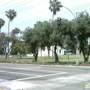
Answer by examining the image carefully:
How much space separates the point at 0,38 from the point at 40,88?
219ft

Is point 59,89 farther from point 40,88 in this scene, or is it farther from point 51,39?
point 51,39

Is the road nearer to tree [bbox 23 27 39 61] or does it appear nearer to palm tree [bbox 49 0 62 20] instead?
tree [bbox 23 27 39 61]

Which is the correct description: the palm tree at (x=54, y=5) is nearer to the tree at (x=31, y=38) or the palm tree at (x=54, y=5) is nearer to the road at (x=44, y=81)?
the tree at (x=31, y=38)

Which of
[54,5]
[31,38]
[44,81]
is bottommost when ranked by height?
[44,81]

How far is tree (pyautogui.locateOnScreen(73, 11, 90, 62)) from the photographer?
34.2m

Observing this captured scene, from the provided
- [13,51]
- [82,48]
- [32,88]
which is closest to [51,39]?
[82,48]

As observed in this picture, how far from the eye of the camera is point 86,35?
118ft

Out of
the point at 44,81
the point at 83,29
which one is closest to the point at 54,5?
the point at 83,29

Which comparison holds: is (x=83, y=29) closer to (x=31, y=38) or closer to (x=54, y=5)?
(x=31, y=38)

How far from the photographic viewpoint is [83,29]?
34.8m

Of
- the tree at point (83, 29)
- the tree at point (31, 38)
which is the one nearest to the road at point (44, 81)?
the tree at point (83, 29)

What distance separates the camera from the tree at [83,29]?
3425cm

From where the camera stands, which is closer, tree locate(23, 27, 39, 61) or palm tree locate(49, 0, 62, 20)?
tree locate(23, 27, 39, 61)

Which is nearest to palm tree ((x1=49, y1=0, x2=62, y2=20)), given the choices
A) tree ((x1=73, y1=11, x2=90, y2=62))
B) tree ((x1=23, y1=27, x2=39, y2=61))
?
tree ((x1=23, y1=27, x2=39, y2=61))
